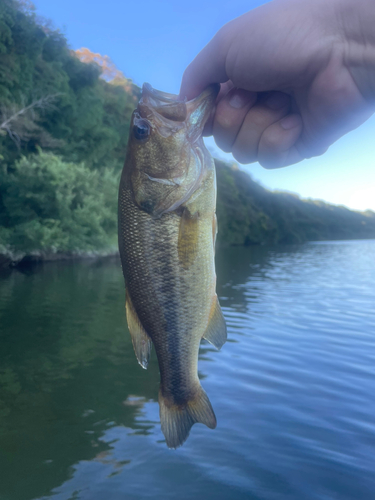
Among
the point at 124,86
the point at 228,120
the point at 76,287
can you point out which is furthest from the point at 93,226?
the point at 228,120

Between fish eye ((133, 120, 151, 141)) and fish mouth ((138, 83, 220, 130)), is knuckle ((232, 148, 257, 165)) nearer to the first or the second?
fish mouth ((138, 83, 220, 130))

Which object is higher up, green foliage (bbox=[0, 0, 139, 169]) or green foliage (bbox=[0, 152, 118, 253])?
green foliage (bbox=[0, 0, 139, 169])

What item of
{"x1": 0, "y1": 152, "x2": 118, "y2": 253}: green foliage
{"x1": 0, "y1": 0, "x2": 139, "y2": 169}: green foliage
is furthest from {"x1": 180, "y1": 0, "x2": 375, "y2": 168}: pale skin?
{"x1": 0, "y1": 0, "x2": 139, "y2": 169}: green foliage

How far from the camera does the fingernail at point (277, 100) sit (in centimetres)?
266

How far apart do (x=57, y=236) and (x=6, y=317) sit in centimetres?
1589

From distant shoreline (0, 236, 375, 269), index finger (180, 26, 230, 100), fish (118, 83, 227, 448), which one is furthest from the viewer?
distant shoreline (0, 236, 375, 269)

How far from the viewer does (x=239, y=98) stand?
262 cm

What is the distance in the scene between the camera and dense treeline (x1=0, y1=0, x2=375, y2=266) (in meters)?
29.0

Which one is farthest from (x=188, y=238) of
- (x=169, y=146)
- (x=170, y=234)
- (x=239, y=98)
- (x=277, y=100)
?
(x=277, y=100)

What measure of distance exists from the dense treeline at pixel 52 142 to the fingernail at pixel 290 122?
24.8 metres

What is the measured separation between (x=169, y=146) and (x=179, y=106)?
0.20 meters

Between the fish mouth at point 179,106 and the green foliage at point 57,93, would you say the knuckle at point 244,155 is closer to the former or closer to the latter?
the fish mouth at point 179,106

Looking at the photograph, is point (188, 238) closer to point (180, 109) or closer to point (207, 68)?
point (180, 109)

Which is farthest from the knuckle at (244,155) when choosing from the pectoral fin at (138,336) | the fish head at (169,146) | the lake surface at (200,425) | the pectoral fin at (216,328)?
the lake surface at (200,425)
